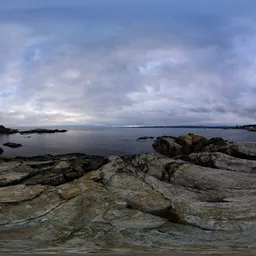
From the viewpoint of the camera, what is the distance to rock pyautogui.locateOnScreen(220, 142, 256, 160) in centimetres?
1862

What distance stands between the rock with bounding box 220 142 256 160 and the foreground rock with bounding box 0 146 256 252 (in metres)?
4.31

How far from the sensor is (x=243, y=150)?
1894cm

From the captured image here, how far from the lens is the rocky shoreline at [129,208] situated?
26.2ft

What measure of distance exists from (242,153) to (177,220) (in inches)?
457

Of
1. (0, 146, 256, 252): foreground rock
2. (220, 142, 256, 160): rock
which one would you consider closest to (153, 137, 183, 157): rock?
→ (220, 142, 256, 160): rock

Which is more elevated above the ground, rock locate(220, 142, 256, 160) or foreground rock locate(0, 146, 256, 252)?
rock locate(220, 142, 256, 160)

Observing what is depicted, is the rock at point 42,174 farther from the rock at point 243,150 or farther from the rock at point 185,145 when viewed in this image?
the rock at point 185,145

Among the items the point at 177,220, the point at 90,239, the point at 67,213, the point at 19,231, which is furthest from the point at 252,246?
the point at 19,231

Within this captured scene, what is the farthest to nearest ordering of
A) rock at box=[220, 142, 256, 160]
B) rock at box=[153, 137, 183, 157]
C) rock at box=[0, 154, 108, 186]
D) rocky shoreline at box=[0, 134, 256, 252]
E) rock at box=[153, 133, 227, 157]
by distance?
rock at box=[153, 137, 183, 157] < rock at box=[153, 133, 227, 157] < rock at box=[220, 142, 256, 160] < rock at box=[0, 154, 108, 186] < rocky shoreline at box=[0, 134, 256, 252]

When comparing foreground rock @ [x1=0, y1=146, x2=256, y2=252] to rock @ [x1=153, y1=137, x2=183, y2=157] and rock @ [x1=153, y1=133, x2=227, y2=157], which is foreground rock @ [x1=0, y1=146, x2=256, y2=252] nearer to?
rock @ [x1=153, y1=137, x2=183, y2=157]

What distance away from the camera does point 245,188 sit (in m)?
12.6

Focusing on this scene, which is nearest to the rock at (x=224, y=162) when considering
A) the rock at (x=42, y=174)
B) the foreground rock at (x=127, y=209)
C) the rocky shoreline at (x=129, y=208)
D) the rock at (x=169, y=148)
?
the rocky shoreline at (x=129, y=208)

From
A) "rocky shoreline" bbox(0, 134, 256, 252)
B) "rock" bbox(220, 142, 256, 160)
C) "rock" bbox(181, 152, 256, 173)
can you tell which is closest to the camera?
"rocky shoreline" bbox(0, 134, 256, 252)

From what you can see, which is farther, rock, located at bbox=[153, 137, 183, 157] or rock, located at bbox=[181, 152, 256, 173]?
rock, located at bbox=[153, 137, 183, 157]
